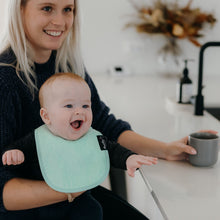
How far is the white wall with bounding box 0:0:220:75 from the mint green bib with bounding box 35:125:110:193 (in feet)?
6.33

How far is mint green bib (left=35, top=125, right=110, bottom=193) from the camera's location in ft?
3.30

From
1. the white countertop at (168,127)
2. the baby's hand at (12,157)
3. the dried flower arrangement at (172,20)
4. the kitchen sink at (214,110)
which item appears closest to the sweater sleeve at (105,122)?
the white countertop at (168,127)

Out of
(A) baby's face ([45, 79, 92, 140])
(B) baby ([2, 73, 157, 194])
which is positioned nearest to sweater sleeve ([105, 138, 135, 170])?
(B) baby ([2, 73, 157, 194])

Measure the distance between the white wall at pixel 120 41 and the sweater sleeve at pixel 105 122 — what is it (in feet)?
4.93

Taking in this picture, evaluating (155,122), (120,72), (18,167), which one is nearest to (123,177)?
(155,122)

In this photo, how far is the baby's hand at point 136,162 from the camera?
3.16 feet

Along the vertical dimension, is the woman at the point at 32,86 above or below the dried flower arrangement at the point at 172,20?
below

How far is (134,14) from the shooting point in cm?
283

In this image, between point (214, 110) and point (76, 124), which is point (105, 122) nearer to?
point (76, 124)

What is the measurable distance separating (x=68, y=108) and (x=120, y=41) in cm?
200

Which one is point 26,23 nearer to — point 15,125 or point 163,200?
point 15,125

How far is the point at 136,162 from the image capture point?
0.97 m

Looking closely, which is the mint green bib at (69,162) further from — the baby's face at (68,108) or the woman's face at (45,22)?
the woman's face at (45,22)

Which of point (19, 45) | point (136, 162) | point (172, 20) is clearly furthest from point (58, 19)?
point (172, 20)
